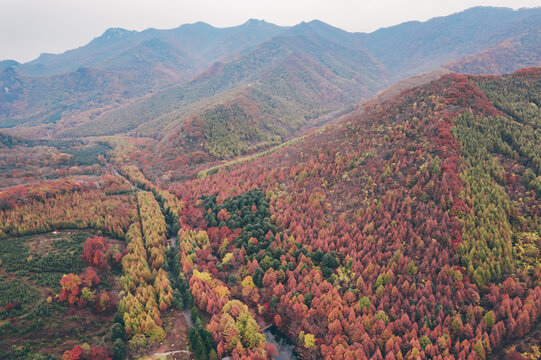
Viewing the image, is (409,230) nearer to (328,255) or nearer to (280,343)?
(328,255)

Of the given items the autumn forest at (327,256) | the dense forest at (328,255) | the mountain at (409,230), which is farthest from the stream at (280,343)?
the mountain at (409,230)

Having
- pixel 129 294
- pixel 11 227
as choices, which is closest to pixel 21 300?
pixel 129 294

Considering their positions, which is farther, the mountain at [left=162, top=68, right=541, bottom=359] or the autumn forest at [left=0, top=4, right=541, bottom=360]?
the autumn forest at [left=0, top=4, right=541, bottom=360]

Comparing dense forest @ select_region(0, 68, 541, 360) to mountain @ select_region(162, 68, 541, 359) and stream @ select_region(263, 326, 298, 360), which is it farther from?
stream @ select_region(263, 326, 298, 360)

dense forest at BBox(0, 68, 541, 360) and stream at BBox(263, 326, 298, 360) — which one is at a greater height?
dense forest at BBox(0, 68, 541, 360)

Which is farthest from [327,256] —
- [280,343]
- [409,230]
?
[280,343]

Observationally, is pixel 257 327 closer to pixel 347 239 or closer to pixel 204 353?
pixel 204 353

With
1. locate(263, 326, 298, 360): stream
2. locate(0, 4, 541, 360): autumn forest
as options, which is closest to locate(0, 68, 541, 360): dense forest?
locate(0, 4, 541, 360): autumn forest
